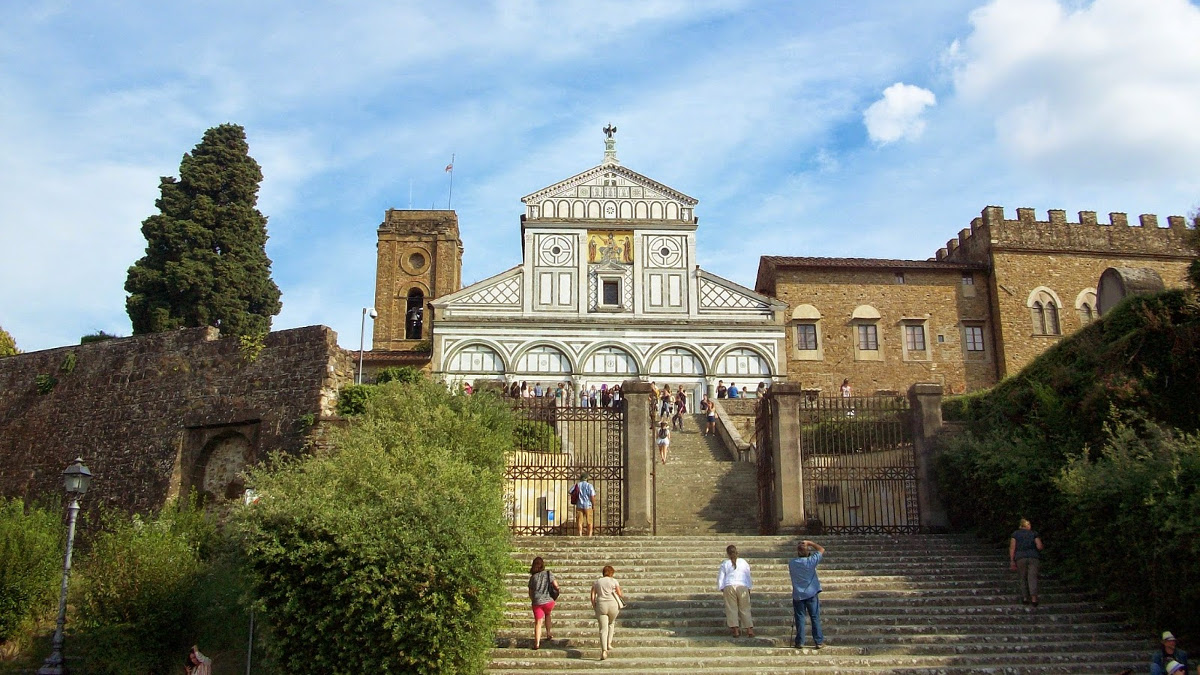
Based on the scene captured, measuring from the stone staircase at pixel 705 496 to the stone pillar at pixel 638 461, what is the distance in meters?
1.36

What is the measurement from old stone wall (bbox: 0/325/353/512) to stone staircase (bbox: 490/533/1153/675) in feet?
24.2

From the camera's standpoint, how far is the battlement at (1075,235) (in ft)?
141

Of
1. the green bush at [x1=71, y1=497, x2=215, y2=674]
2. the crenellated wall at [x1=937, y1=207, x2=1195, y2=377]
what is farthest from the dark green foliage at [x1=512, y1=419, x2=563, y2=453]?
the crenellated wall at [x1=937, y1=207, x2=1195, y2=377]

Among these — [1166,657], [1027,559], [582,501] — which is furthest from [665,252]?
[1166,657]

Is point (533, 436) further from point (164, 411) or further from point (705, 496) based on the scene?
point (164, 411)

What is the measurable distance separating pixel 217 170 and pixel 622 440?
1889 cm

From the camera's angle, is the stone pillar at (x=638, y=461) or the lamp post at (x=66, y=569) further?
the stone pillar at (x=638, y=461)

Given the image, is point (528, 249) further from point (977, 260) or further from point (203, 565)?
point (203, 565)

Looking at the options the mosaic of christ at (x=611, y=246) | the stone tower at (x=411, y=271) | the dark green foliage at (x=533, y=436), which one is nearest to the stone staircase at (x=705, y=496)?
the dark green foliage at (x=533, y=436)

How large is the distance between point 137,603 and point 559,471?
7316 millimetres

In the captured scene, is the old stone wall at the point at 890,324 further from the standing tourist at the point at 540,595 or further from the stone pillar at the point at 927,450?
the standing tourist at the point at 540,595

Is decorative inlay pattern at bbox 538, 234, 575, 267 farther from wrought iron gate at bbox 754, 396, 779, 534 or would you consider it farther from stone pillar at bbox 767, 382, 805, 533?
stone pillar at bbox 767, 382, 805, 533

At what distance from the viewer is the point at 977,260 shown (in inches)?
1729

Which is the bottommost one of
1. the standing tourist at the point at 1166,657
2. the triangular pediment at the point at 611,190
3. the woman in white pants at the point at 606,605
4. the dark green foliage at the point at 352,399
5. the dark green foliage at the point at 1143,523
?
the standing tourist at the point at 1166,657
